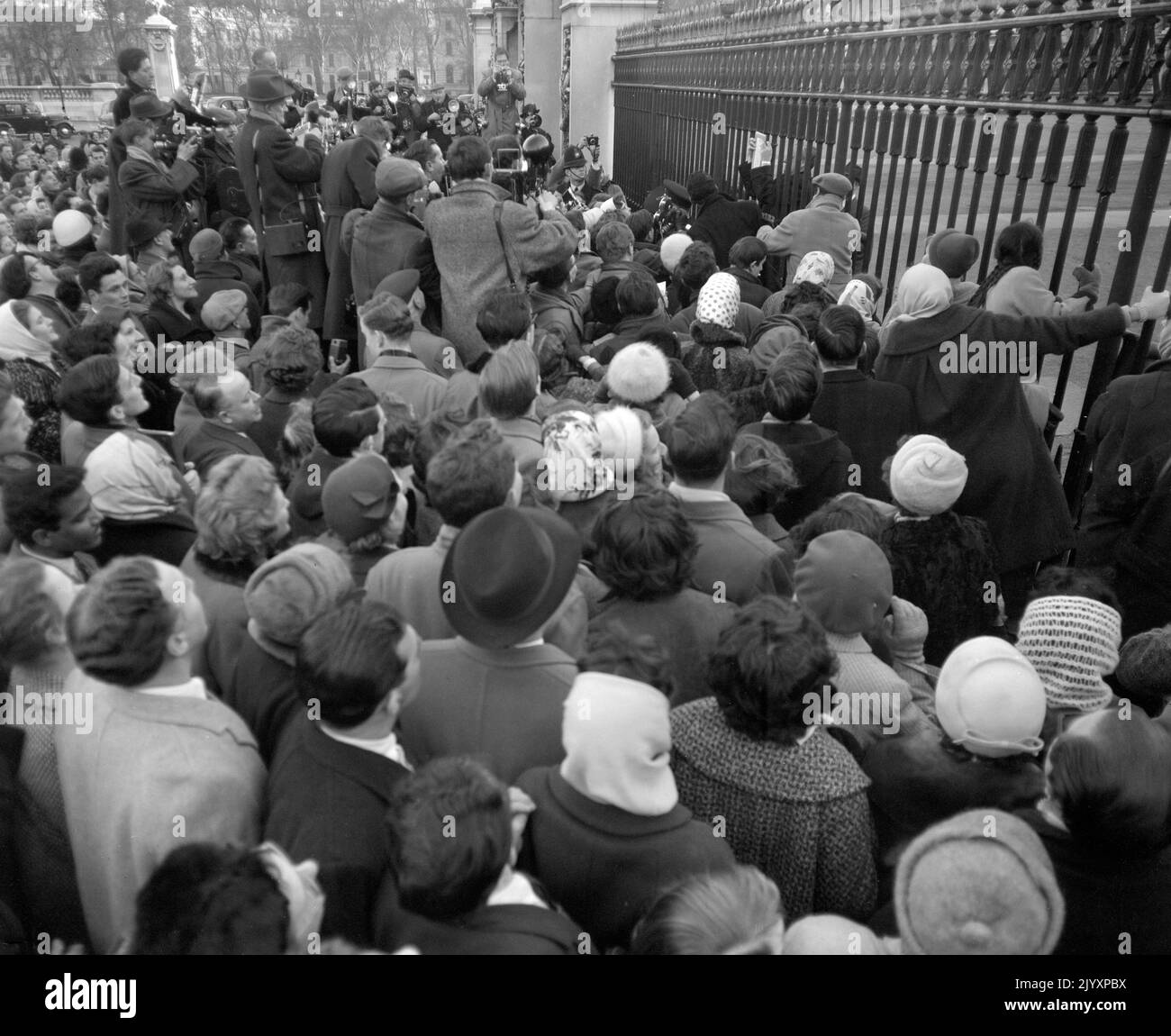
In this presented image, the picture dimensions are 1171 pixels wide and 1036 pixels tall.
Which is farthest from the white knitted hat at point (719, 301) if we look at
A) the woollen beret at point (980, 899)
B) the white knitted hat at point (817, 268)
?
the woollen beret at point (980, 899)

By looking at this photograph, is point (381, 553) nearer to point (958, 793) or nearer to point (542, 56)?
point (958, 793)

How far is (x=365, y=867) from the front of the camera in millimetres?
1903

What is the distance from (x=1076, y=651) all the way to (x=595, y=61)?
43.3 ft

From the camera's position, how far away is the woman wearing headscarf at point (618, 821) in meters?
1.87

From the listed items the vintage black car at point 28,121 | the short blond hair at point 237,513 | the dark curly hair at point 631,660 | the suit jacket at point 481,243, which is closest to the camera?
the dark curly hair at point 631,660

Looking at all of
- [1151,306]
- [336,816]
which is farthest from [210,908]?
[1151,306]

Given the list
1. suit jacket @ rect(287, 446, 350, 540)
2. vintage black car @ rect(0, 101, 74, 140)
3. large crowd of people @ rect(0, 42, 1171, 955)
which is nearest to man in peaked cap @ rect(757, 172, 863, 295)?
large crowd of people @ rect(0, 42, 1171, 955)

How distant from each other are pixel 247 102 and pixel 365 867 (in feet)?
19.5

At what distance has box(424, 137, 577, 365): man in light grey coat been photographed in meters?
5.12

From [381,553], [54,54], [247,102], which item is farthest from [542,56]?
[54,54]

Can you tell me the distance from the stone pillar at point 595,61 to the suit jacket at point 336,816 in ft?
43.6

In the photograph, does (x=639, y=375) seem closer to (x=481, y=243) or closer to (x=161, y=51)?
(x=481, y=243)

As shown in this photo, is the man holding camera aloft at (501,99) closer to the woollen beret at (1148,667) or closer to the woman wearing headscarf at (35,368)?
the woman wearing headscarf at (35,368)

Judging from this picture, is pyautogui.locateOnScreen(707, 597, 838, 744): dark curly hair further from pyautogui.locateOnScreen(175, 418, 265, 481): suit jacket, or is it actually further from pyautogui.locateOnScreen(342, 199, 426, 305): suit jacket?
pyautogui.locateOnScreen(342, 199, 426, 305): suit jacket
